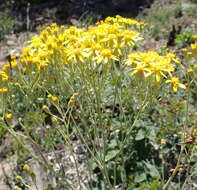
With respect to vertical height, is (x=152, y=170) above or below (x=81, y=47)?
below

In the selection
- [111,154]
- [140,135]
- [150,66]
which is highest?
[150,66]

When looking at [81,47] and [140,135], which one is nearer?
[81,47]

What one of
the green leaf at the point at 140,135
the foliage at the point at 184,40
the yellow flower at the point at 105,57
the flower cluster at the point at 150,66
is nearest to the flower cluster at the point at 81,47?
the yellow flower at the point at 105,57

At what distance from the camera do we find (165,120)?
14.6ft

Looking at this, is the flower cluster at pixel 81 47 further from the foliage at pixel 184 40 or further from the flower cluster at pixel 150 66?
the foliage at pixel 184 40

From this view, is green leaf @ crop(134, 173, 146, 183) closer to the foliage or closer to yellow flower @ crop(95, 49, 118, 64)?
Result: yellow flower @ crop(95, 49, 118, 64)

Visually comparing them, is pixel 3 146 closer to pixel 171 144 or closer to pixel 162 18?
pixel 171 144

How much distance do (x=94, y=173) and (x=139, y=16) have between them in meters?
8.14

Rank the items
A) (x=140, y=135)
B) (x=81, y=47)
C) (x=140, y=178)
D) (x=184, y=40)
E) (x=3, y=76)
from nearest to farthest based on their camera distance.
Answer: (x=81, y=47) → (x=3, y=76) → (x=140, y=178) → (x=140, y=135) → (x=184, y=40)

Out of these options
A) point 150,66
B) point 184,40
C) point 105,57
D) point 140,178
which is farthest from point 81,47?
point 184,40

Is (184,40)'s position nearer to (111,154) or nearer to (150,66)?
(111,154)

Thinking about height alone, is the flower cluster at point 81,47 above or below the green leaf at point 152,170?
above

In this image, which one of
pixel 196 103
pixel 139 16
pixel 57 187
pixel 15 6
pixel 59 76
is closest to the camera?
pixel 59 76

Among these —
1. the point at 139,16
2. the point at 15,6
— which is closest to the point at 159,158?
the point at 139,16
